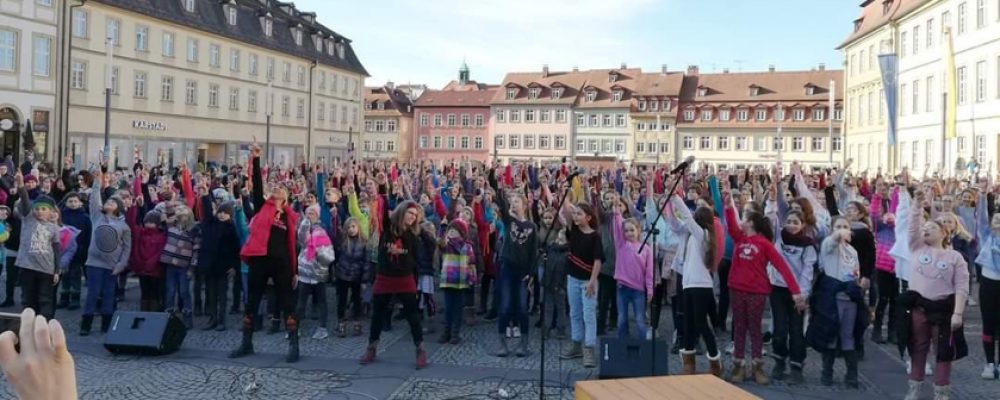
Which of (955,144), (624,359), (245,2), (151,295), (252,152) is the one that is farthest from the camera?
(245,2)

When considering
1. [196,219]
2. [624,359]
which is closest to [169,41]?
[196,219]

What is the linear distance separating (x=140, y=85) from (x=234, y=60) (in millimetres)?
8347

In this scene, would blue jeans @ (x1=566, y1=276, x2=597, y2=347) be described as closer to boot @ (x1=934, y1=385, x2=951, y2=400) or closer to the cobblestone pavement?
the cobblestone pavement

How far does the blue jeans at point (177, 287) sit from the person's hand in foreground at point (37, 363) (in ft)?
29.8

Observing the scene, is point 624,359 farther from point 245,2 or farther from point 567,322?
point 245,2

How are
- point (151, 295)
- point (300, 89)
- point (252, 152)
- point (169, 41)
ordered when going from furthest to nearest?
point (300, 89)
point (169, 41)
point (151, 295)
point (252, 152)

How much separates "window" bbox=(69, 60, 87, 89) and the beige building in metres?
0.05

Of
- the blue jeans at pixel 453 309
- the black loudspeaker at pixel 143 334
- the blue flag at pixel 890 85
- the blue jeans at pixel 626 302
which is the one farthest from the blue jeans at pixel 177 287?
the blue flag at pixel 890 85

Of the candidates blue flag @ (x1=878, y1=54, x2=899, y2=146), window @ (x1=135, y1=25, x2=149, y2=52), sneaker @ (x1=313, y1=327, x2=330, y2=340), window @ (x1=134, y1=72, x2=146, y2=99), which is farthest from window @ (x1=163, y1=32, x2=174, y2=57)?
sneaker @ (x1=313, y1=327, x2=330, y2=340)

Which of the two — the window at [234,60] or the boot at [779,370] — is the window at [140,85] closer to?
the window at [234,60]

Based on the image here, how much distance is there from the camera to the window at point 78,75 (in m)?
40.5

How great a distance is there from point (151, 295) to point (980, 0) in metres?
42.5

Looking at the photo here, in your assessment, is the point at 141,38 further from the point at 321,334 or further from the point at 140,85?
the point at 321,334

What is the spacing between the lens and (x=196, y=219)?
11.5 meters
